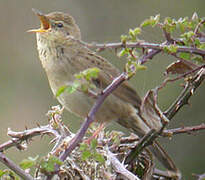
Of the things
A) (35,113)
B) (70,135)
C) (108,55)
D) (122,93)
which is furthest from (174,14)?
(70,135)

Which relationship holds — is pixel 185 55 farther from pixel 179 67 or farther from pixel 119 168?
pixel 119 168

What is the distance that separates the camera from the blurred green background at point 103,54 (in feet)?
18.3

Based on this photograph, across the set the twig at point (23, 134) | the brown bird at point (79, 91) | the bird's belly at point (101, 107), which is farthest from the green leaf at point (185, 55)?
the bird's belly at point (101, 107)

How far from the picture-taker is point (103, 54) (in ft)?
21.1

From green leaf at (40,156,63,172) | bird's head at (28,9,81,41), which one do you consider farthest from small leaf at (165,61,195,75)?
bird's head at (28,9,81,41)

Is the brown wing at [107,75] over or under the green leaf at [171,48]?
under

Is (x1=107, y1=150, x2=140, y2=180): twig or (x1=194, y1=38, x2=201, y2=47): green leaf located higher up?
(x1=194, y1=38, x2=201, y2=47): green leaf

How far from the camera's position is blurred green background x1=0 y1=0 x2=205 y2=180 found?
18.3ft

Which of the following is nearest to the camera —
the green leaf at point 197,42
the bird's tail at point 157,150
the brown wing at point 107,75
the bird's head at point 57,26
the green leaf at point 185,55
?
the green leaf at point 197,42

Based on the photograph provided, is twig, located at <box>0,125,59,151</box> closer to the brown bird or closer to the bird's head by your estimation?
the brown bird

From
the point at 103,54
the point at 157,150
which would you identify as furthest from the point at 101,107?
the point at 103,54

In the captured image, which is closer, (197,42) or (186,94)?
(197,42)

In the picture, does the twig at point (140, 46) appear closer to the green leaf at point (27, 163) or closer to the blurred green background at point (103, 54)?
the green leaf at point (27, 163)

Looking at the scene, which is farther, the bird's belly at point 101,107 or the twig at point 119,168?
the bird's belly at point 101,107
